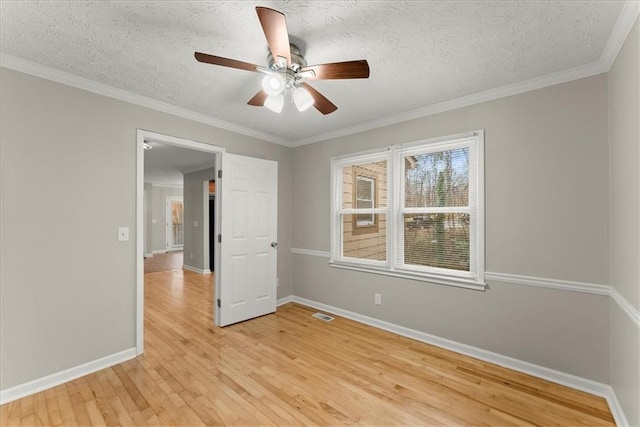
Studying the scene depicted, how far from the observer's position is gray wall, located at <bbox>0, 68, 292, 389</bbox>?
207cm

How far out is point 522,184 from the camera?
244cm

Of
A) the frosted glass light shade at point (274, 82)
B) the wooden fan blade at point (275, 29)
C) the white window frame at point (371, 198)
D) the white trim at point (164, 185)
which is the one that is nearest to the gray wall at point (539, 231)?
the white window frame at point (371, 198)

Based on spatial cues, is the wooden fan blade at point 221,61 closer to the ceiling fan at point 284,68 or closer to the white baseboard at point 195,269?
the ceiling fan at point 284,68

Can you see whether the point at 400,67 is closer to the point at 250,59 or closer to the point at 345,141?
the point at 250,59

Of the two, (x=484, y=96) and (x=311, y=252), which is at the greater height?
(x=484, y=96)

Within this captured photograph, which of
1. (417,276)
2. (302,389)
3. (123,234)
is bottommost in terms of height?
(302,389)

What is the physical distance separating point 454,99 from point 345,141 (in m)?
1.40

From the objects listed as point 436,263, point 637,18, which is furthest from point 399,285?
point 637,18

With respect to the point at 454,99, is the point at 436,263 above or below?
below

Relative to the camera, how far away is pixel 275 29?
4.66 ft

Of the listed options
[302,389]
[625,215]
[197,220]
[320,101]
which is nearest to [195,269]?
[197,220]

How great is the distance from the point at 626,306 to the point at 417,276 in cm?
157

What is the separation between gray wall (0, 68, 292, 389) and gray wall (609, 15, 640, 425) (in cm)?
370

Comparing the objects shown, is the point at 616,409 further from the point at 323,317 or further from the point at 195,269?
the point at 195,269
